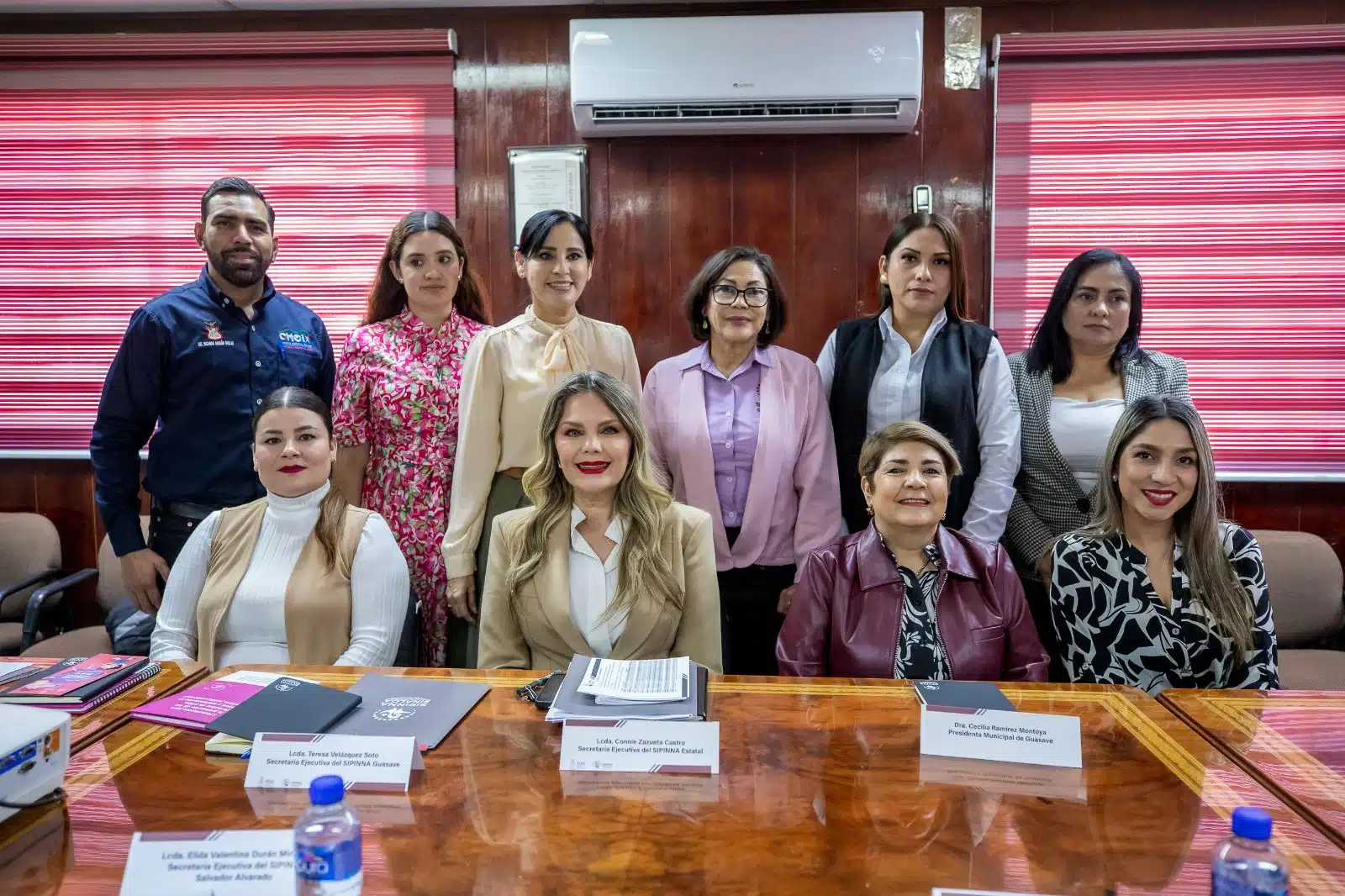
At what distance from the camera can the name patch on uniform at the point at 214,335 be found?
Result: 2.63 m

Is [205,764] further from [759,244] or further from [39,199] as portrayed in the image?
[39,199]

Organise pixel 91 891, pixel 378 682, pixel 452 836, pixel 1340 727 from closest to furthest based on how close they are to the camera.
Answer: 1. pixel 91 891
2. pixel 452 836
3. pixel 1340 727
4. pixel 378 682

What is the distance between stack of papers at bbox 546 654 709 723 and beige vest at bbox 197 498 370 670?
2.38ft

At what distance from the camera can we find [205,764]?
51.9 inches

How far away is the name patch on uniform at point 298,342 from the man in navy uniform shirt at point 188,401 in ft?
0.18

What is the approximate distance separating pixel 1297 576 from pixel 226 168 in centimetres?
435

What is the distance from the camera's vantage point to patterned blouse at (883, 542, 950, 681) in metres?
1.86

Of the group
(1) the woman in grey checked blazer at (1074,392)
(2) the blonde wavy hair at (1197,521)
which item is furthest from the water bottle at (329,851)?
(1) the woman in grey checked blazer at (1074,392)

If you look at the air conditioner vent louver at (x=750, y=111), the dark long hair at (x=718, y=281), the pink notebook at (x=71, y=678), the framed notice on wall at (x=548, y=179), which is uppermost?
the air conditioner vent louver at (x=750, y=111)

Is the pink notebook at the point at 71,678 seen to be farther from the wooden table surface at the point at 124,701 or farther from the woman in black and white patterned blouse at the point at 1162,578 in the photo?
the woman in black and white patterned blouse at the point at 1162,578

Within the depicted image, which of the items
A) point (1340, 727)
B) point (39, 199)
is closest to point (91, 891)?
point (1340, 727)

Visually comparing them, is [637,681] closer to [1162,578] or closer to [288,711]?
[288,711]

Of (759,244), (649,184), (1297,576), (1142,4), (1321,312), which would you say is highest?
(1142,4)

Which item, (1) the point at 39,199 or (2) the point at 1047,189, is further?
(1) the point at 39,199
